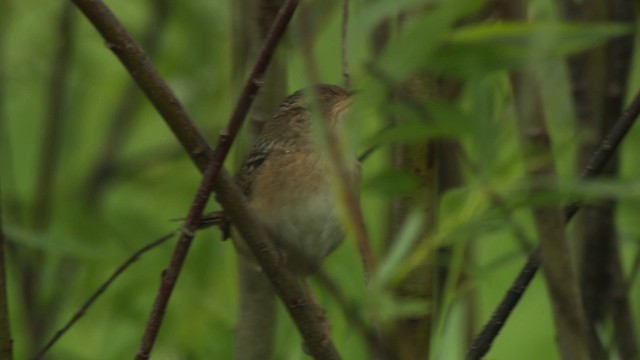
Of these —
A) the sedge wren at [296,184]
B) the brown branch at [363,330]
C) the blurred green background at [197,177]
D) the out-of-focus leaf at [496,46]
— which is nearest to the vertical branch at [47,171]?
the blurred green background at [197,177]

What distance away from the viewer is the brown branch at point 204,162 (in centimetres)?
198

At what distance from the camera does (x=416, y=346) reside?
2234mm

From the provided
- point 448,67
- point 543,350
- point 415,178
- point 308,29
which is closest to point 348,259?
point 543,350

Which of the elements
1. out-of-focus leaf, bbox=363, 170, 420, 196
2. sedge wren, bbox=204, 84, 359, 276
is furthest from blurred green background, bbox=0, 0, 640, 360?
sedge wren, bbox=204, 84, 359, 276

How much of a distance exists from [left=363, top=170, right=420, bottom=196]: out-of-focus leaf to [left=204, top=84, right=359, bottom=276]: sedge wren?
63cm

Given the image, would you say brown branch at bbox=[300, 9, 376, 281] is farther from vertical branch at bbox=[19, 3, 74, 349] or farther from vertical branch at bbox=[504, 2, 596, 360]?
vertical branch at bbox=[19, 3, 74, 349]

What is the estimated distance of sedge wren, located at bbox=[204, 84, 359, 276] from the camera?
120 inches

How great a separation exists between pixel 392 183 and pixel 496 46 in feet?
1.02

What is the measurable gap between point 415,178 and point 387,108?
0.69 feet

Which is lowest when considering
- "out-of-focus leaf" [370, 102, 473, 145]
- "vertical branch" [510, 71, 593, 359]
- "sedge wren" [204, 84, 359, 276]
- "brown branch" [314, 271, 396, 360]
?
"sedge wren" [204, 84, 359, 276]

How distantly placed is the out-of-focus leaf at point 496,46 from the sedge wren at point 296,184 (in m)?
0.83

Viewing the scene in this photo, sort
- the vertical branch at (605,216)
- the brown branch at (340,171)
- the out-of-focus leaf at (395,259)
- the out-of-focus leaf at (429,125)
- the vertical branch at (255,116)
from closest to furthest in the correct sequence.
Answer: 1. the brown branch at (340,171)
2. the out-of-focus leaf at (395,259)
3. the out-of-focus leaf at (429,125)
4. the vertical branch at (255,116)
5. the vertical branch at (605,216)

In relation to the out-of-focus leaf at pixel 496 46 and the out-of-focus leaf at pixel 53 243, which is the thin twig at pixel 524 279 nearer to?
the out-of-focus leaf at pixel 496 46

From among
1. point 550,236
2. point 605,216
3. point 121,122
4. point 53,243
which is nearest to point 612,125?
point 605,216
